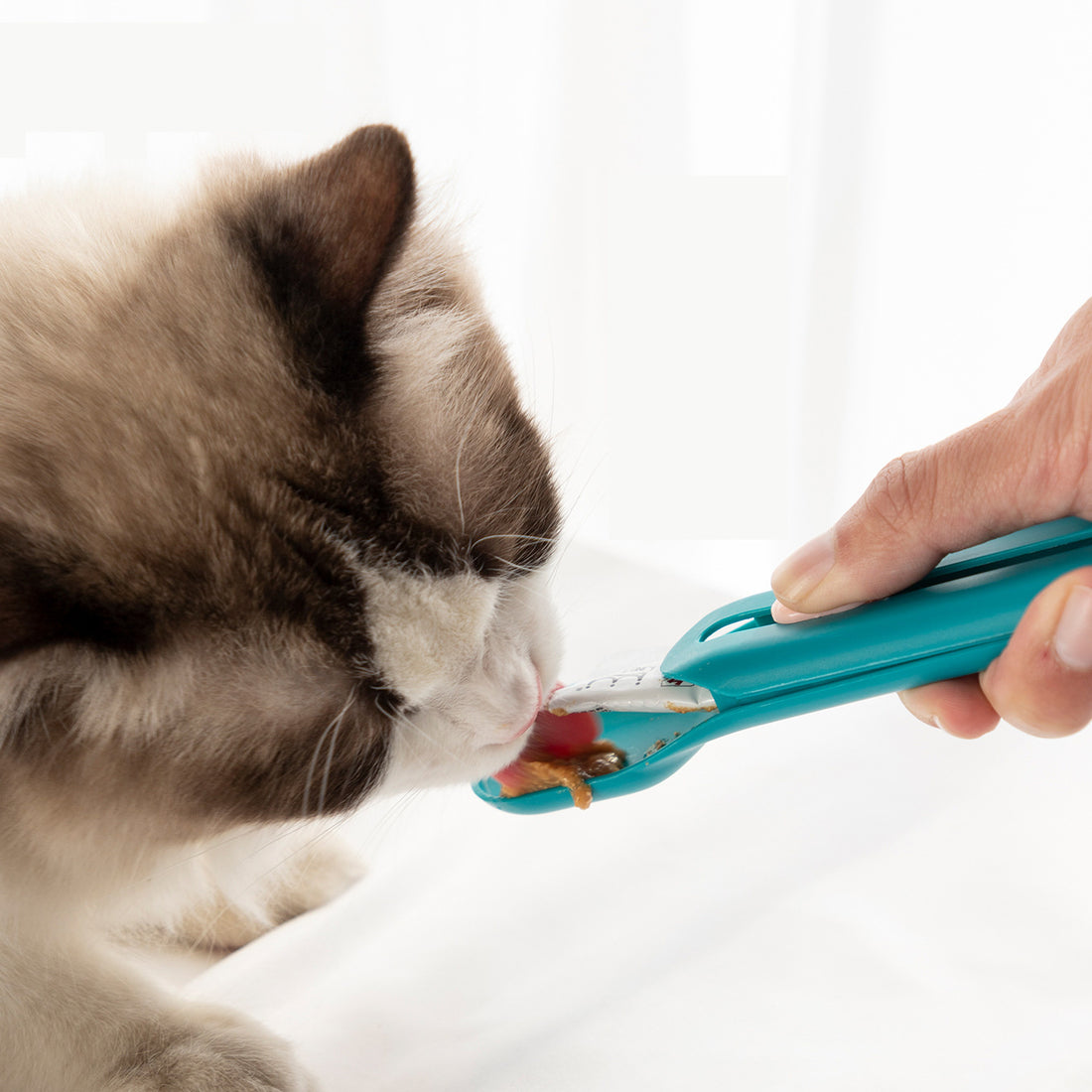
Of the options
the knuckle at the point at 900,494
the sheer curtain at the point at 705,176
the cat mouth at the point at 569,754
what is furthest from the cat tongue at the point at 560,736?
the sheer curtain at the point at 705,176

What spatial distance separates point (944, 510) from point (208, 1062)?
0.79 m

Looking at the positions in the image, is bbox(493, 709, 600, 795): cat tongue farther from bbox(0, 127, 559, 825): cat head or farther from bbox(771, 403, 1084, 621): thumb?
bbox(771, 403, 1084, 621): thumb

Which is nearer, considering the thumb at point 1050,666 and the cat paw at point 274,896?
the thumb at point 1050,666

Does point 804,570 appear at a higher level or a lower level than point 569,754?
higher

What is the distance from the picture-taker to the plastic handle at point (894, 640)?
3.11 feet

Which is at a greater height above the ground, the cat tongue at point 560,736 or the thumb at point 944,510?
the thumb at point 944,510

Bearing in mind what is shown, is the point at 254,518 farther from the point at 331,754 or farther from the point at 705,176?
the point at 705,176

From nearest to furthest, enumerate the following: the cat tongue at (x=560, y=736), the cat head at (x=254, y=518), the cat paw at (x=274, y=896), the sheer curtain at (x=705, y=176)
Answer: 1. the cat head at (x=254, y=518)
2. the cat tongue at (x=560, y=736)
3. the cat paw at (x=274, y=896)
4. the sheer curtain at (x=705, y=176)

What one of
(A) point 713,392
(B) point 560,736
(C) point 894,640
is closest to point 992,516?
(C) point 894,640

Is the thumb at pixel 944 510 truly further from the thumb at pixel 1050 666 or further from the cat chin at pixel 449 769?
the cat chin at pixel 449 769

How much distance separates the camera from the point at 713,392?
7.02 ft

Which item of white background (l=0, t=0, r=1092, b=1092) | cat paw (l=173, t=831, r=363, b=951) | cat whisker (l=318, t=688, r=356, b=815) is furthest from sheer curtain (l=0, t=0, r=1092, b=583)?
cat whisker (l=318, t=688, r=356, b=815)

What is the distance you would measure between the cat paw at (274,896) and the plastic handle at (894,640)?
0.49m

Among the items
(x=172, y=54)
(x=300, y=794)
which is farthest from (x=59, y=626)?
(x=172, y=54)
